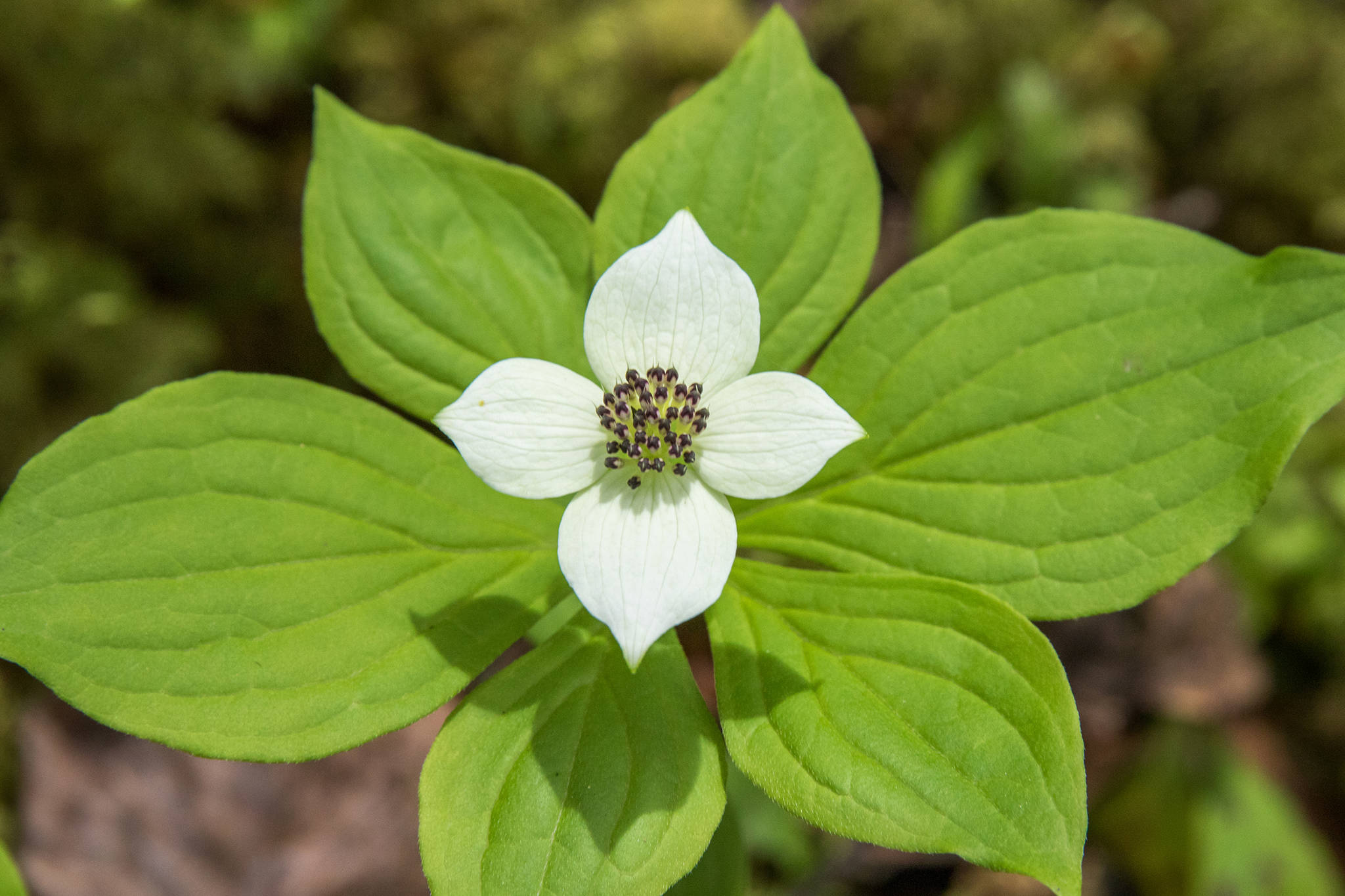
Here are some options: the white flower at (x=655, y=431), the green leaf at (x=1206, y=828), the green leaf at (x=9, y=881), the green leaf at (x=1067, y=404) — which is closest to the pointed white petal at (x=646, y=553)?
the white flower at (x=655, y=431)

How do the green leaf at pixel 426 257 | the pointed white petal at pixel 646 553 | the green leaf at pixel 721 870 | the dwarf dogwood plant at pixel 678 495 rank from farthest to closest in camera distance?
the green leaf at pixel 721 870 → the green leaf at pixel 426 257 → the dwarf dogwood plant at pixel 678 495 → the pointed white petal at pixel 646 553

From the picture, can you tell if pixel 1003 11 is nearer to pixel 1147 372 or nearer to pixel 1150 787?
pixel 1147 372

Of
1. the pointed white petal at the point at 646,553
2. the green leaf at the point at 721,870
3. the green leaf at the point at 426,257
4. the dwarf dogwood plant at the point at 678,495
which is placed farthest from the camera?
the green leaf at the point at 721,870

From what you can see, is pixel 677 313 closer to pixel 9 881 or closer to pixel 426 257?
pixel 426 257

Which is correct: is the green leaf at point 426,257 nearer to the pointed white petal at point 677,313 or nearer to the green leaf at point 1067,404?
the pointed white petal at point 677,313

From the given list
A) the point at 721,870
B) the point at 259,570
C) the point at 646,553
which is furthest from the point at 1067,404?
the point at 259,570

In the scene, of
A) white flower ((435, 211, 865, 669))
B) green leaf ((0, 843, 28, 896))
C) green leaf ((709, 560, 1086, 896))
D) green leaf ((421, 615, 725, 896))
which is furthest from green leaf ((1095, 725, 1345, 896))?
green leaf ((0, 843, 28, 896))
